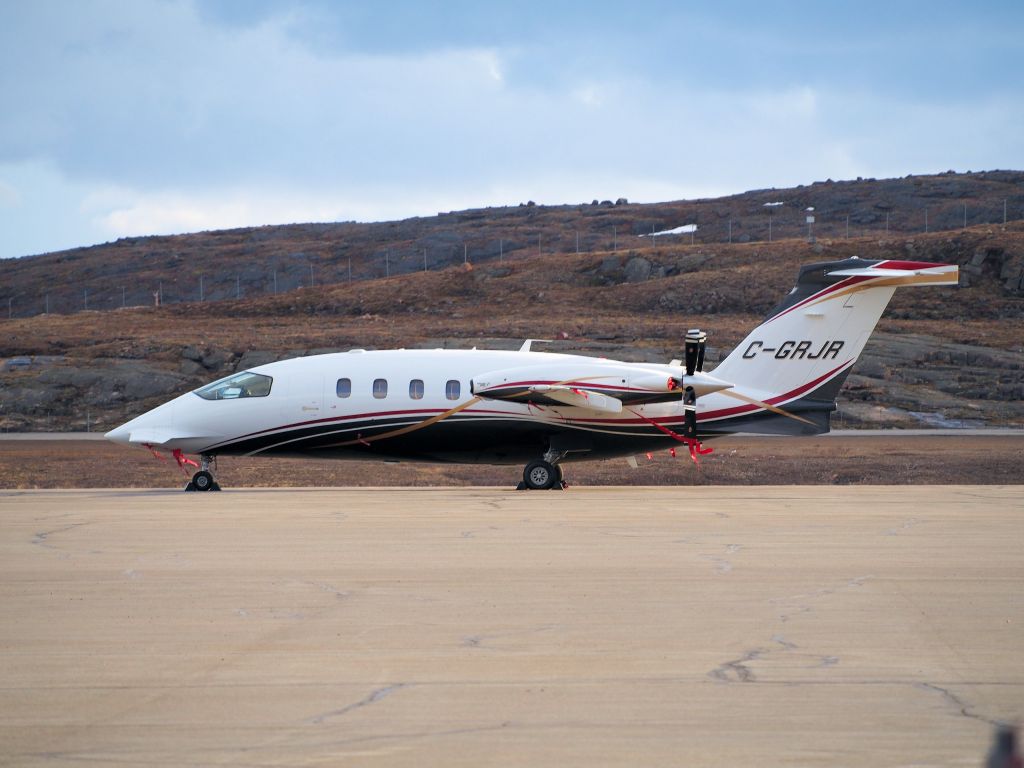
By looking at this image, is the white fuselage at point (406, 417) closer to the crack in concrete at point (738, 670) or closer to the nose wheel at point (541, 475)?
the nose wheel at point (541, 475)

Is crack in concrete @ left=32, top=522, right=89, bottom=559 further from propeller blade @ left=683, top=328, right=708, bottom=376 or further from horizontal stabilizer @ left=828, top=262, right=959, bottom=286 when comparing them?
horizontal stabilizer @ left=828, top=262, right=959, bottom=286

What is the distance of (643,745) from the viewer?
6.82 m

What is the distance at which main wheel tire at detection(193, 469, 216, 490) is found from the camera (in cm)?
2623

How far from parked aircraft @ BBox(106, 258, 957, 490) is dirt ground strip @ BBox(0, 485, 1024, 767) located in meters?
8.60

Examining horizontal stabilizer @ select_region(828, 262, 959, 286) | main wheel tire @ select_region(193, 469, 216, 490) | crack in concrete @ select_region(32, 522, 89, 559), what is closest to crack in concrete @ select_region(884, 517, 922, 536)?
horizontal stabilizer @ select_region(828, 262, 959, 286)

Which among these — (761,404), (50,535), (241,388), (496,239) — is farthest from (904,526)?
(496,239)

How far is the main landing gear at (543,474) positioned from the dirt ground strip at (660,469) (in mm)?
5728

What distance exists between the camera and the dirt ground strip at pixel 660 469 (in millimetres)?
31969

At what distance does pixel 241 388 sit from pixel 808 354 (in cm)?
1240

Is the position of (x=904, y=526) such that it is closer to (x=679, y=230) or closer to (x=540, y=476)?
(x=540, y=476)

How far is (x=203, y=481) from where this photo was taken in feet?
86.3

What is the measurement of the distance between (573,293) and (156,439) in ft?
198

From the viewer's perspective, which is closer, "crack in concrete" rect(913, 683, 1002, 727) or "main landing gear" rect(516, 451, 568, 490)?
"crack in concrete" rect(913, 683, 1002, 727)

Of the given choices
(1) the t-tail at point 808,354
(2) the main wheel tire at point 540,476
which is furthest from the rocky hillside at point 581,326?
(2) the main wheel tire at point 540,476
